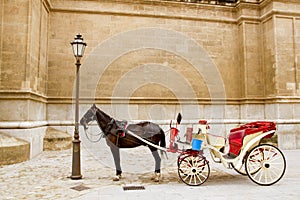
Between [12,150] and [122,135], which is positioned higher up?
[122,135]

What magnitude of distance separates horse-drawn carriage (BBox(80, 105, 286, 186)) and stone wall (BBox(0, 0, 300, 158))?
14.6ft

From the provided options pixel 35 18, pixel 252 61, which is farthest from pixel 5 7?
pixel 252 61

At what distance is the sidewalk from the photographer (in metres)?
4.38

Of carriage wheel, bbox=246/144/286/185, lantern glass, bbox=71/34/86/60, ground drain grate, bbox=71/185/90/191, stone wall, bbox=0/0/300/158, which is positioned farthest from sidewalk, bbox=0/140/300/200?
stone wall, bbox=0/0/300/158

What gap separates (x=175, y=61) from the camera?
10.8 m

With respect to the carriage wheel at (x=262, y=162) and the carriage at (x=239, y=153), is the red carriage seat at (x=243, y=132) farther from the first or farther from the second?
the carriage wheel at (x=262, y=162)

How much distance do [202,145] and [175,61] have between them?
20.2 ft

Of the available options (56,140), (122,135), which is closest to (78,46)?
(122,135)

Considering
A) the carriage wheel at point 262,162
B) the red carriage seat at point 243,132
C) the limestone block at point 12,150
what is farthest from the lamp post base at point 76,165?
the carriage wheel at point 262,162

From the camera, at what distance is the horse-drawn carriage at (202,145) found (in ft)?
16.4

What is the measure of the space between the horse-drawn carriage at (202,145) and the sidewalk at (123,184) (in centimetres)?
26

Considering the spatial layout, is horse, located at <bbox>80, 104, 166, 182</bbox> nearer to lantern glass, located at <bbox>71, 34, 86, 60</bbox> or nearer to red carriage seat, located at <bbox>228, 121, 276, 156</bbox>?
lantern glass, located at <bbox>71, 34, 86, 60</bbox>

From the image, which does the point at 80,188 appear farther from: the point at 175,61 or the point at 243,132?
the point at 175,61

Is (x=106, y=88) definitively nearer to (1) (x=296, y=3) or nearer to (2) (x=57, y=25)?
(2) (x=57, y=25)
